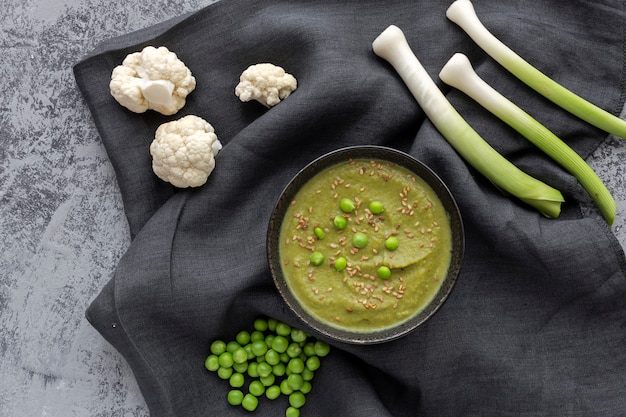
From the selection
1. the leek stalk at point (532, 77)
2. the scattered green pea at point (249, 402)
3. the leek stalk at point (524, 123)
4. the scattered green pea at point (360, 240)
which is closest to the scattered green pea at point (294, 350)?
the scattered green pea at point (249, 402)

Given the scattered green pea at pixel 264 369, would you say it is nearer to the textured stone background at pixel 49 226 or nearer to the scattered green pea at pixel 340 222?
the textured stone background at pixel 49 226

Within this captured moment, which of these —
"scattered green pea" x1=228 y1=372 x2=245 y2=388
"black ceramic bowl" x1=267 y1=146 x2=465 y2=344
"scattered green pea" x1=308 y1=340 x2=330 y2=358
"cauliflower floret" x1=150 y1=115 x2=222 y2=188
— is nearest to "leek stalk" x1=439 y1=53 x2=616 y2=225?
"black ceramic bowl" x1=267 y1=146 x2=465 y2=344

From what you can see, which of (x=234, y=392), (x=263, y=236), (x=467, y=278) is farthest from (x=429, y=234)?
(x=234, y=392)

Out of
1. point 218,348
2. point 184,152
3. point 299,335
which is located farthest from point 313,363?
point 184,152

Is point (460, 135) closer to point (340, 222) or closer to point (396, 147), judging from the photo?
point (396, 147)

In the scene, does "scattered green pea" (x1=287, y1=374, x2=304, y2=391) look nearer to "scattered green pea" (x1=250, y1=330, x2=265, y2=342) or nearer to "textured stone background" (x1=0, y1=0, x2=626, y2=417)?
"scattered green pea" (x1=250, y1=330, x2=265, y2=342)
